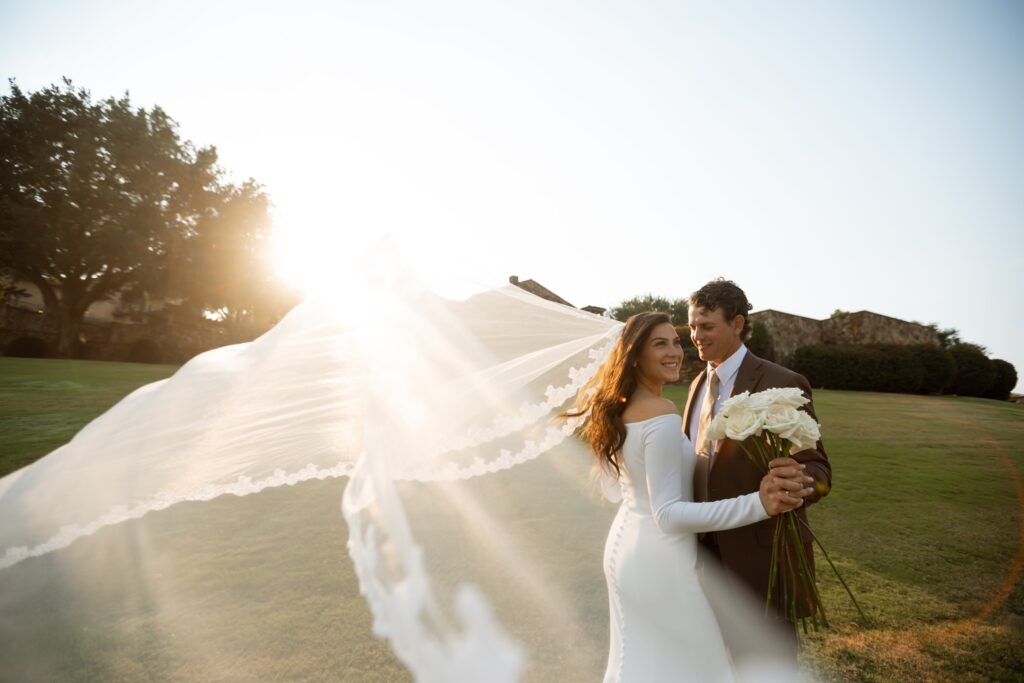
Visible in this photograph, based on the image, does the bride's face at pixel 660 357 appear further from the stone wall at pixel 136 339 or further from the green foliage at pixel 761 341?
the stone wall at pixel 136 339

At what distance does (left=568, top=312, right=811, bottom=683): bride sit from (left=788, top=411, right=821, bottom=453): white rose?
0.20 m

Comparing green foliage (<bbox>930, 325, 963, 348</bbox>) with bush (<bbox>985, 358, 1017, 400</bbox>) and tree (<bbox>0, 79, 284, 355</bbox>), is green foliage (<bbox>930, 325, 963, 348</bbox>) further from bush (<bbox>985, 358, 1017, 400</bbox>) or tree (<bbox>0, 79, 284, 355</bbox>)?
tree (<bbox>0, 79, 284, 355</bbox>)

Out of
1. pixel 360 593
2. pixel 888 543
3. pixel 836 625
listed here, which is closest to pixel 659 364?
pixel 836 625

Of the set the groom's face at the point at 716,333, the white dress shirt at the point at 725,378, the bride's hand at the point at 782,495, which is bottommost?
the bride's hand at the point at 782,495

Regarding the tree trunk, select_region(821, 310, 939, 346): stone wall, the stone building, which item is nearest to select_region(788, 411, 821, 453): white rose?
the stone building

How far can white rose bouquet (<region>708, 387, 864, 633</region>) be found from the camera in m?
2.31

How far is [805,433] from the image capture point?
2311 mm

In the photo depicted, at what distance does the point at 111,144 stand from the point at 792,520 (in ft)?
119

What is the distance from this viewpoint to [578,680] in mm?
3643

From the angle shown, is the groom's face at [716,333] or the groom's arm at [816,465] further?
the groom's face at [716,333]

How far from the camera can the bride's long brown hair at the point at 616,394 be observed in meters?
2.87

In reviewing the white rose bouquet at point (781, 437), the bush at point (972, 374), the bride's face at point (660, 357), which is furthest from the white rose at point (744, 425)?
the bush at point (972, 374)

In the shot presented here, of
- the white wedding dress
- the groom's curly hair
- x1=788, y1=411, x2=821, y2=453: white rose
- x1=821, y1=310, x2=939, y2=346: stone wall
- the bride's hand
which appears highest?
x1=821, y1=310, x2=939, y2=346: stone wall

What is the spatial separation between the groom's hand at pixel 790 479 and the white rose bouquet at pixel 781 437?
0.09m
